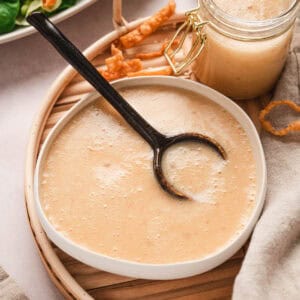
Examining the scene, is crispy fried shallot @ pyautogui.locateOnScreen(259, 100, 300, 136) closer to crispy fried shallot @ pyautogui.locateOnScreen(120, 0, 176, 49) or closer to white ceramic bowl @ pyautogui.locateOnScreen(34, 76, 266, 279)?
white ceramic bowl @ pyautogui.locateOnScreen(34, 76, 266, 279)

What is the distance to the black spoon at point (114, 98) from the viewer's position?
1.11 m

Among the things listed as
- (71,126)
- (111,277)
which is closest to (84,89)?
(71,126)

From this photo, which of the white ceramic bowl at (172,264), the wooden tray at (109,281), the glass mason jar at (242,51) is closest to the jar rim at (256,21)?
the glass mason jar at (242,51)

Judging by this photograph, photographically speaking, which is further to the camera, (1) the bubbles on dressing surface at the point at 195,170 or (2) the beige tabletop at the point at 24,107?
(2) the beige tabletop at the point at 24,107

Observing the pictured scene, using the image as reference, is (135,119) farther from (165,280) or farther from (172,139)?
(165,280)

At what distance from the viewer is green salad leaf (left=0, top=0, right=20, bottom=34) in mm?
1346

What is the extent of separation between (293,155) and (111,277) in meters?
0.37

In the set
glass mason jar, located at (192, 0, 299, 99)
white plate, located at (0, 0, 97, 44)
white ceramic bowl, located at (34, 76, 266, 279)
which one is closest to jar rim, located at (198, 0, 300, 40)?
glass mason jar, located at (192, 0, 299, 99)

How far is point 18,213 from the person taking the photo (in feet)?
4.17

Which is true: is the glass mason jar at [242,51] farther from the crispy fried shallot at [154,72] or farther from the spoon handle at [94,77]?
the spoon handle at [94,77]

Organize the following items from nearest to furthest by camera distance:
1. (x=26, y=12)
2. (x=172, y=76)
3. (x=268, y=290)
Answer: (x=268, y=290) < (x=172, y=76) < (x=26, y=12)

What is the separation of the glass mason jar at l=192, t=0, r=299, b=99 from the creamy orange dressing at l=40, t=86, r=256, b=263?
0.22ft

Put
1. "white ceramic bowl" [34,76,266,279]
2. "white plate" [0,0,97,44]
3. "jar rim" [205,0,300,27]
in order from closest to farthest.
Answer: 1. "white ceramic bowl" [34,76,266,279]
2. "jar rim" [205,0,300,27]
3. "white plate" [0,0,97,44]

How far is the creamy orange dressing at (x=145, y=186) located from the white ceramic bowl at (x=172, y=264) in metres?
0.01
